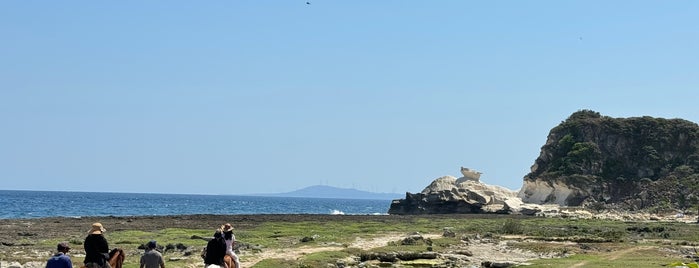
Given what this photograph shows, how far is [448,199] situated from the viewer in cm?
11500

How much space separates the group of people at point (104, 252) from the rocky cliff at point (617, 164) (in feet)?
303

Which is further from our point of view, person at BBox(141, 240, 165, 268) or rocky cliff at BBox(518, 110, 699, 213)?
rocky cliff at BBox(518, 110, 699, 213)

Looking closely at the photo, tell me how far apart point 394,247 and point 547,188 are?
86.8 metres

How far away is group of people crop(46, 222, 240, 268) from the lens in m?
18.9

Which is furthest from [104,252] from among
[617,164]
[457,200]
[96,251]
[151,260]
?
[617,164]

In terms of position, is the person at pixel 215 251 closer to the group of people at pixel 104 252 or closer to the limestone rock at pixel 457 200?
the group of people at pixel 104 252

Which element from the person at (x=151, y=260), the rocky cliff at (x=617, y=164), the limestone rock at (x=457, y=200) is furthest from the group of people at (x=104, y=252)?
the rocky cliff at (x=617, y=164)

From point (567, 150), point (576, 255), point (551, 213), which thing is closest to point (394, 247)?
point (576, 255)

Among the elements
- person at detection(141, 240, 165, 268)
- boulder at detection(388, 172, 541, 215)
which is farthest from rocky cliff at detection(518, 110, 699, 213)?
person at detection(141, 240, 165, 268)

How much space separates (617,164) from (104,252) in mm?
111258

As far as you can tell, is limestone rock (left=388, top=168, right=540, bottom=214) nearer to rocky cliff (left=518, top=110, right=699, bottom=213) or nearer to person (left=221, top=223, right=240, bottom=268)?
rocky cliff (left=518, top=110, right=699, bottom=213)

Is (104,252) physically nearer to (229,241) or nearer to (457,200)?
(229,241)

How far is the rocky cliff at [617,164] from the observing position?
11244 cm

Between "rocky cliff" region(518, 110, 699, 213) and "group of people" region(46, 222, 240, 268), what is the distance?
→ 92504mm
